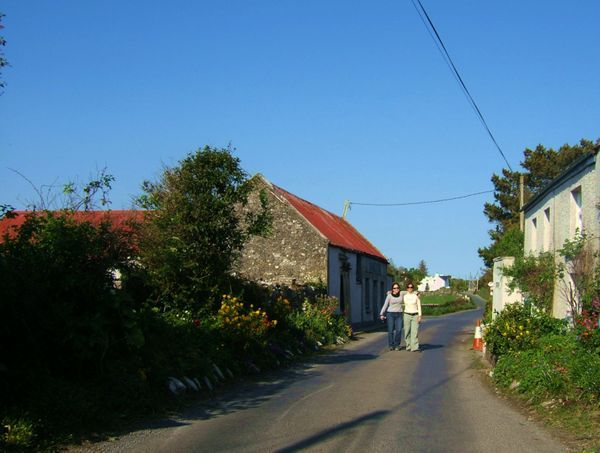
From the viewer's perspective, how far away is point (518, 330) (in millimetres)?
13289

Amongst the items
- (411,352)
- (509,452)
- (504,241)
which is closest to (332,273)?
(504,241)

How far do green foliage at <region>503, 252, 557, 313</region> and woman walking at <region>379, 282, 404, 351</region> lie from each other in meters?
3.60

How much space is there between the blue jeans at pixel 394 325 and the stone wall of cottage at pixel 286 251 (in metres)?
8.75

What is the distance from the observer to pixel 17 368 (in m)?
8.09

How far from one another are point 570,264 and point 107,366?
9.18 meters

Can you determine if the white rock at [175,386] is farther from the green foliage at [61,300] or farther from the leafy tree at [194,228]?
the leafy tree at [194,228]

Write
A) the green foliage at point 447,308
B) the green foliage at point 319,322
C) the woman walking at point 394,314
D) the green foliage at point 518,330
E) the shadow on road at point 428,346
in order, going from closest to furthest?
1. the green foliage at point 518,330
2. the woman walking at point 394,314
3. the green foliage at point 319,322
4. the shadow on road at point 428,346
5. the green foliage at point 447,308

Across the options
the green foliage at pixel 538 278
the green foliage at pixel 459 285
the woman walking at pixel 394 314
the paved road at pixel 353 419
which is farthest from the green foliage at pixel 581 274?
the green foliage at pixel 459 285

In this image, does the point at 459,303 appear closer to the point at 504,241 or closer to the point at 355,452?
the point at 504,241

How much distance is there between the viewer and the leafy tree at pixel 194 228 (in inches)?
547

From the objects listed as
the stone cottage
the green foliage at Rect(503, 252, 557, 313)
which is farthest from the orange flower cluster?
the stone cottage

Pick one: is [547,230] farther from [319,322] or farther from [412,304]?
[319,322]

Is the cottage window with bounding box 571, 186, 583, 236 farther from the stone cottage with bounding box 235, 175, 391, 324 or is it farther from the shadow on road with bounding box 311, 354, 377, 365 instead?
the stone cottage with bounding box 235, 175, 391, 324

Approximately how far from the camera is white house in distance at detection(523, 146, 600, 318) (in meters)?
12.3
